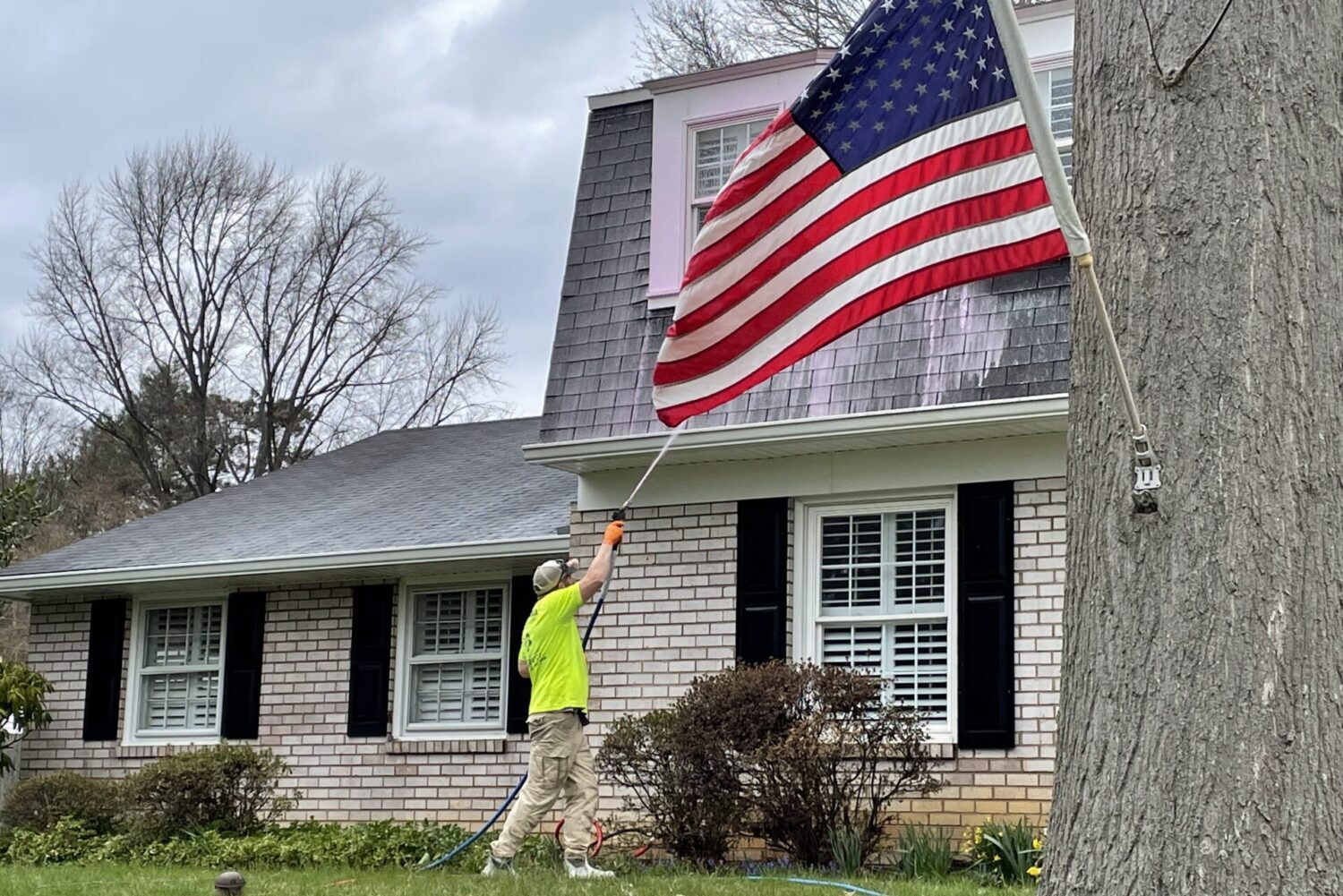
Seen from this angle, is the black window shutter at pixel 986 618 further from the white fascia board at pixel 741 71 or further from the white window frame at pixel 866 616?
the white fascia board at pixel 741 71

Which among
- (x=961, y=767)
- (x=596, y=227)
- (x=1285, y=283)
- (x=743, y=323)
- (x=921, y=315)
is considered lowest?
(x=961, y=767)

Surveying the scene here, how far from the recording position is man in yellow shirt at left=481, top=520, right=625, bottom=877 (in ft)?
32.3

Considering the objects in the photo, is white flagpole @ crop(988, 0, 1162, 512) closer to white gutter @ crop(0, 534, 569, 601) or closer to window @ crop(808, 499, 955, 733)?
window @ crop(808, 499, 955, 733)

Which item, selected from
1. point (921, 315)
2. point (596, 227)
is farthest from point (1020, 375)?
point (596, 227)

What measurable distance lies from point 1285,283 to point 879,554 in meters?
7.70

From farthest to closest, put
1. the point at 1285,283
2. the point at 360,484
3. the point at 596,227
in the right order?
the point at 360,484 → the point at 596,227 → the point at 1285,283

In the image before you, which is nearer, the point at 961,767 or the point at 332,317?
the point at 961,767

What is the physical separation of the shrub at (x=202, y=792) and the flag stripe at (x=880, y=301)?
7.74 metres

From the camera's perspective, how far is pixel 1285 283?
4.21 m

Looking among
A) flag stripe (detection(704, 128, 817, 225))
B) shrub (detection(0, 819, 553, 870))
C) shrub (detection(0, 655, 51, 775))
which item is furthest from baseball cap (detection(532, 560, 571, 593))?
shrub (detection(0, 655, 51, 775))

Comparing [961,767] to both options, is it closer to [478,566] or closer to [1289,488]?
[478,566]

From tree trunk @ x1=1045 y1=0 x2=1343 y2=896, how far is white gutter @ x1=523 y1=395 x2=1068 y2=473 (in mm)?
6013

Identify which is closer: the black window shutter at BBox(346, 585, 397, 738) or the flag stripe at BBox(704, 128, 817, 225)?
the flag stripe at BBox(704, 128, 817, 225)

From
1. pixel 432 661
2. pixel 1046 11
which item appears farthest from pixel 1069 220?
pixel 432 661
